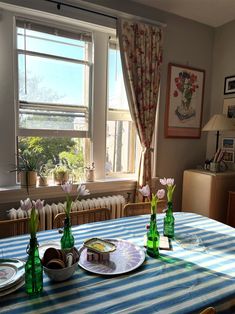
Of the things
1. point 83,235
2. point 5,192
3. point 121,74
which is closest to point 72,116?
point 121,74

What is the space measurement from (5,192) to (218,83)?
2732 millimetres

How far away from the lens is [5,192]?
2.18 metres

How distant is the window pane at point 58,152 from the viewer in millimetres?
2420

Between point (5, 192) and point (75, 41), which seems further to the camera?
point (75, 41)

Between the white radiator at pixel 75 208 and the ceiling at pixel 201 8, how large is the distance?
2058mm

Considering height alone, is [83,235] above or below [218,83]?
below

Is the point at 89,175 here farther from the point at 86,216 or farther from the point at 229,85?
the point at 229,85

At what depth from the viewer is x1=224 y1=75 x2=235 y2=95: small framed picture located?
9.73 ft

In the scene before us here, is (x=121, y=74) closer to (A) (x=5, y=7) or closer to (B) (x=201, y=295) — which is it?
(A) (x=5, y=7)

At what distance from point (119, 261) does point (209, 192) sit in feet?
5.77

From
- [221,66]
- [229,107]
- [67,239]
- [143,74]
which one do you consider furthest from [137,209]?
[221,66]

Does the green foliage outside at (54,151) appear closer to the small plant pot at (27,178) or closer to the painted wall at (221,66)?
the small plant pot at (27,178)

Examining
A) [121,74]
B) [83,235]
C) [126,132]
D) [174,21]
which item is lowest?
[83,235]

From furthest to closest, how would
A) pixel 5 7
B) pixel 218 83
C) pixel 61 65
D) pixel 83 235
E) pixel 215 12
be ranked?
1. pixel 218 83
2. pixel 215 12
3. pixel 61 65
4. pixel 5 7
5. pixel 83 235
